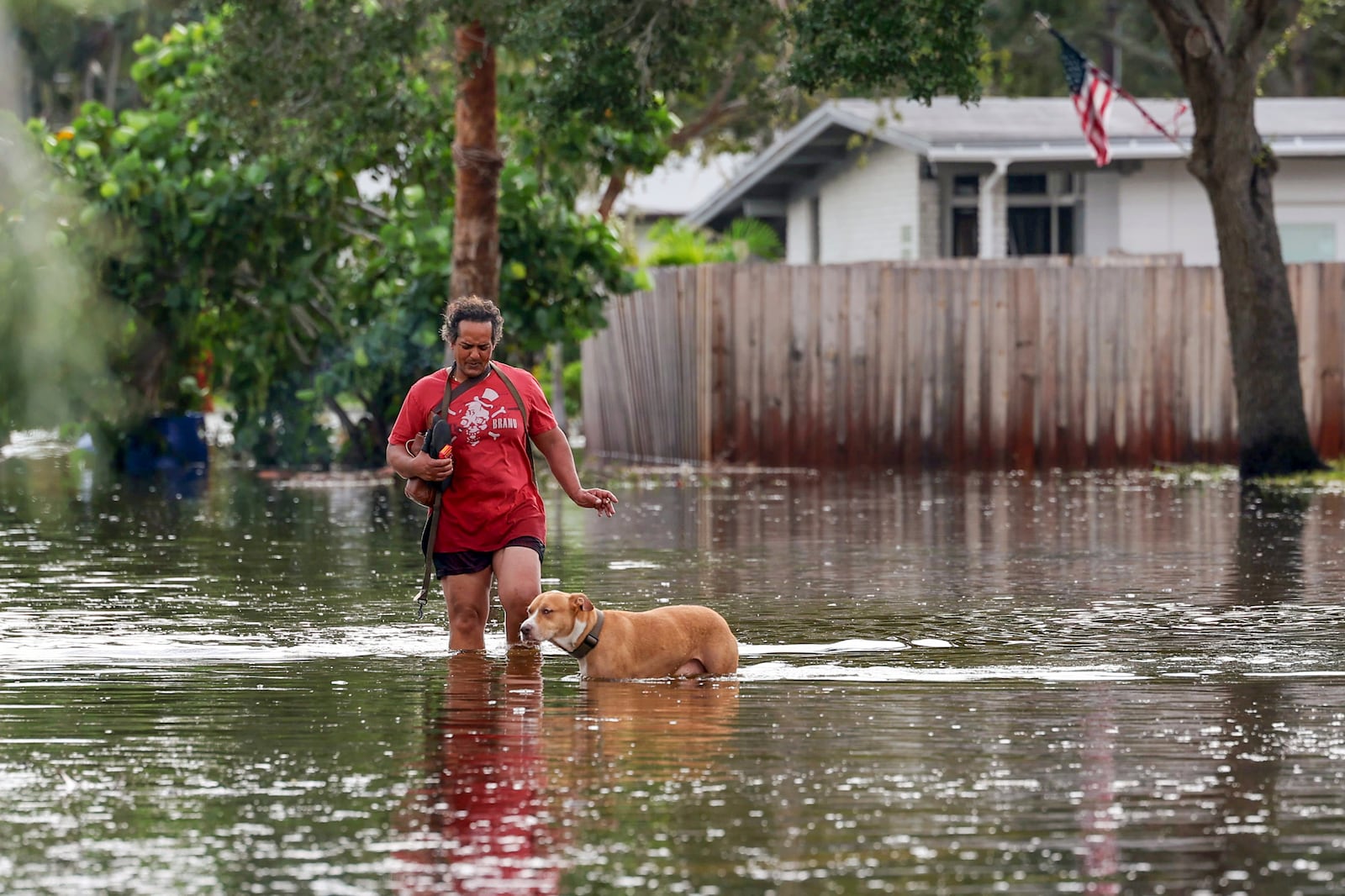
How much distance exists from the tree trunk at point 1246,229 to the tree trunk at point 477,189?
6202mm

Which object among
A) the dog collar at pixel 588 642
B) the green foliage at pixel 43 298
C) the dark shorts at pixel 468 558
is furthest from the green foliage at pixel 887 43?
the dog collar at pixel 588 642

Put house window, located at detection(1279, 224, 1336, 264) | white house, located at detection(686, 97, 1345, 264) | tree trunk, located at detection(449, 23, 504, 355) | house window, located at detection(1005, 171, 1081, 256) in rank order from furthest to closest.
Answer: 1. house window, located at detection(1279, 224, 1336, 264)
2. house window, located at detection(1005, 171, 1081, 256)
3. white house, located at detection(686, 97, 1345, 264)
4. tree trunk, located at detection(449, 23, 504, 355)

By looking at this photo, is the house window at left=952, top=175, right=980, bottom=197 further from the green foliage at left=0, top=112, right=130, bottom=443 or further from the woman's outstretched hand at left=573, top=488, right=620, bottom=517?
the woman's outstretched hand at left=573, top=488, right=620, bottom=517

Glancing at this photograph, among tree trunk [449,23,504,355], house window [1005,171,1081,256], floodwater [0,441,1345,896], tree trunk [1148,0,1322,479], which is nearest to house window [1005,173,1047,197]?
house window [1005,171,1081,256]

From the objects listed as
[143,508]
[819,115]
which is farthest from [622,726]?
[819,115]

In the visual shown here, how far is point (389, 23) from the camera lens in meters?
21.9

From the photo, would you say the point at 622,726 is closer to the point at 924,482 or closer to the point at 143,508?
the point at 143,508

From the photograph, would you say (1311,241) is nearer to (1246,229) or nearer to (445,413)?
(1246,229)

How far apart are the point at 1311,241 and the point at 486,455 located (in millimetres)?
24464

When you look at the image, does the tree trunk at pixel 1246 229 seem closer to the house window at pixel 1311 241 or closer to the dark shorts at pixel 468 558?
the house window at pixel 1311 241

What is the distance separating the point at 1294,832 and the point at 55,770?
375 cm

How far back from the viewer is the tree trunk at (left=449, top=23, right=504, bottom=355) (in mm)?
A: 23000

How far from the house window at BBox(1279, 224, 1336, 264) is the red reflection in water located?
25.0m

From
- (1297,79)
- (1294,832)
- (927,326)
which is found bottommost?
(1294,832)
